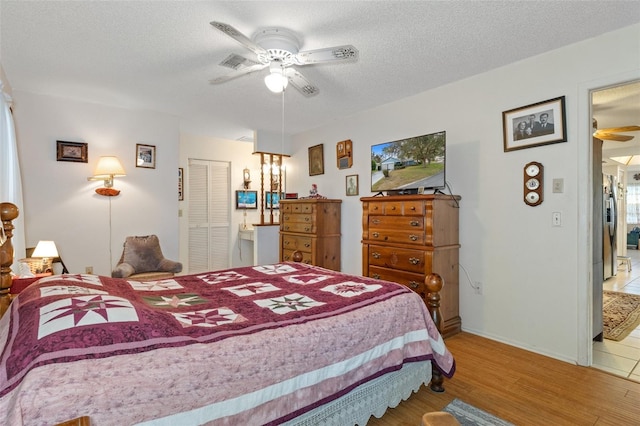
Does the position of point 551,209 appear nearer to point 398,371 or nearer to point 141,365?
point 398,371

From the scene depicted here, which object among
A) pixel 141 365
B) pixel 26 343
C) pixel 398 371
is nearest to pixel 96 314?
pixel 26 343

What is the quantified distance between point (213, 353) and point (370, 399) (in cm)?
91

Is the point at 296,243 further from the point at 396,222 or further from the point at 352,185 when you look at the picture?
the point at 396,222

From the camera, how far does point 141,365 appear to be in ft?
3.42

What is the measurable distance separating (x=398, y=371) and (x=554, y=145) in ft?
7.43

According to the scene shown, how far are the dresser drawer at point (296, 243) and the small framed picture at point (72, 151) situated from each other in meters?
2.70

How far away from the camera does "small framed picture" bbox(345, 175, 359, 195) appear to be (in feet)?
14.7

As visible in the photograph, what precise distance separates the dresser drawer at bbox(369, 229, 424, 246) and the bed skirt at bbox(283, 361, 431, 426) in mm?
1310

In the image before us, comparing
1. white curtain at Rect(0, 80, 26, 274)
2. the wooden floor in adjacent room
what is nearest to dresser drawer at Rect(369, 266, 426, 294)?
the wooden floor in adjacent room

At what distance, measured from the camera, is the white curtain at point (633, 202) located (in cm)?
973

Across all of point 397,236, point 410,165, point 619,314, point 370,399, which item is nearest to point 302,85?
point 410,165

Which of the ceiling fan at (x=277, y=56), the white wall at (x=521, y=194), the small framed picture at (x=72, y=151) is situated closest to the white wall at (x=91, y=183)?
the small framed picture at (x=72, y=151)

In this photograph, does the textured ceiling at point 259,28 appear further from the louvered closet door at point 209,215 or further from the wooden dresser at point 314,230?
the louvered closet door at point 209,215

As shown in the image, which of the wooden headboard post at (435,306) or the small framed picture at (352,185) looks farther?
the small framed picture at (352,185)
